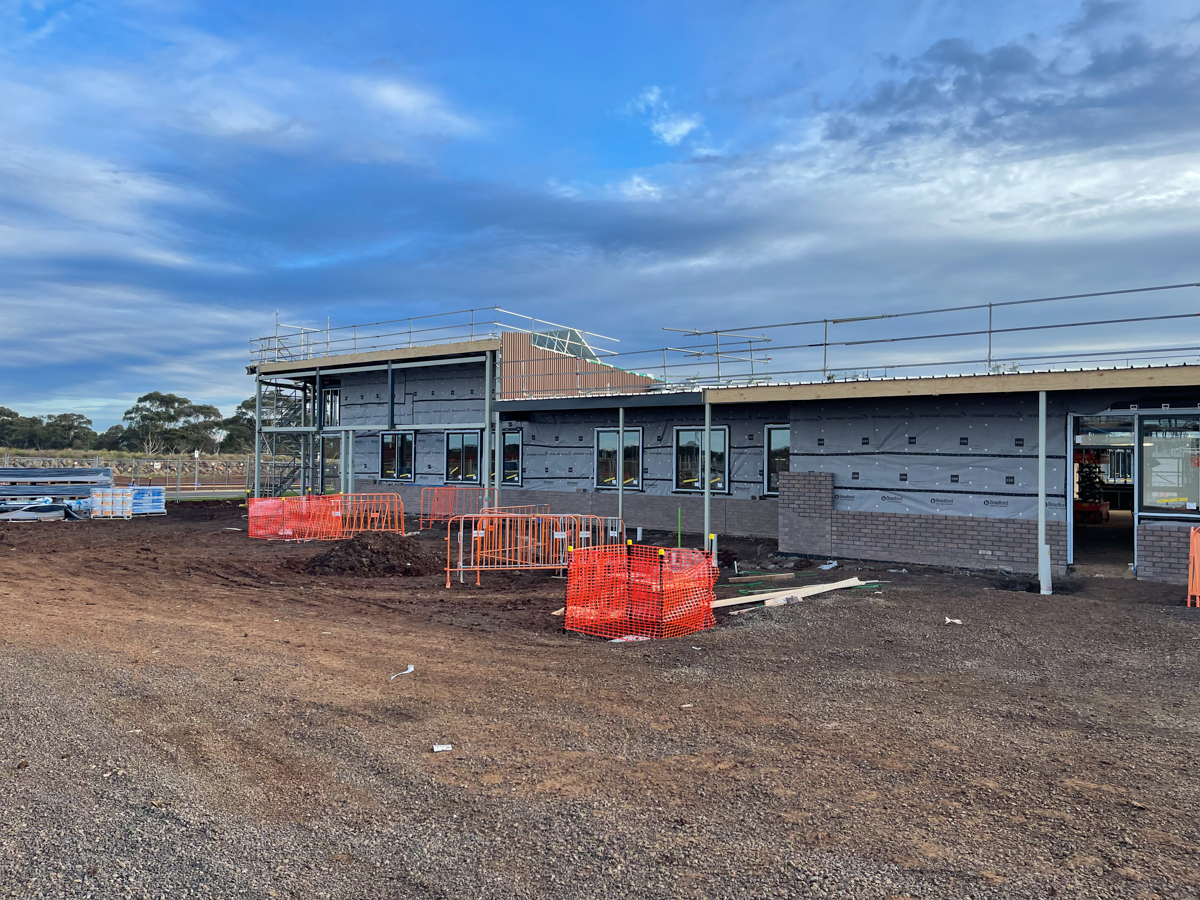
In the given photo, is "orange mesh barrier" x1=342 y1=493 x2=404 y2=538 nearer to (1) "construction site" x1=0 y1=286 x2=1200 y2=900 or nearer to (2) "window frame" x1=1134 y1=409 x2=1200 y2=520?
(1) "construction site" x1=0 y1=286 x2=1200 y2=900

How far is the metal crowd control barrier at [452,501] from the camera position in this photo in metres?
24.9

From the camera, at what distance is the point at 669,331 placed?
18484 millimetres

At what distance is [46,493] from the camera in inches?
1025

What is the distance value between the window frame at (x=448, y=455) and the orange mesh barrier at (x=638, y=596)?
13886mm

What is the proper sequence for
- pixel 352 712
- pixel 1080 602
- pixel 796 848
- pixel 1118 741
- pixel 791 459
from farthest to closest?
pixel 791 459 < pixel 1080 602 < pixel 352 712 < pixel 1118 741 < pixel 796 848

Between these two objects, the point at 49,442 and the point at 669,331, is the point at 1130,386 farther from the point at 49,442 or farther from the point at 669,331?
the point at 49,442

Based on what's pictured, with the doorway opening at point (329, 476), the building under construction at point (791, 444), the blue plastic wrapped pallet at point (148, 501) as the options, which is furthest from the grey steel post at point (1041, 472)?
the blue plastic wrapped pallet at point (148, 501)

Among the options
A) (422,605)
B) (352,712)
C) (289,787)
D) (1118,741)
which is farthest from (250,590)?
(1118,741)

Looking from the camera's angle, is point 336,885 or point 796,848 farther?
point 796,848

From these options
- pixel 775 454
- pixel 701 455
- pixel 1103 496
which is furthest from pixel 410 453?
pixel 1103 496

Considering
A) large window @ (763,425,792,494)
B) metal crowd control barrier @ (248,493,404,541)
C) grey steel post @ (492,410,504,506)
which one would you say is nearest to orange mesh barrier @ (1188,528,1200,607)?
large window @ (763,425,792,494)

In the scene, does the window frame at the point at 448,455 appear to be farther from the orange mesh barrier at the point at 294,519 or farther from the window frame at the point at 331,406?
the window frame at the point at 331,406

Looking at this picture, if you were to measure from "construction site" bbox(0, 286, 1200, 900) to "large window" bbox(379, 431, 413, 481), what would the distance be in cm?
676

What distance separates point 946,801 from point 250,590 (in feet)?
37.0
